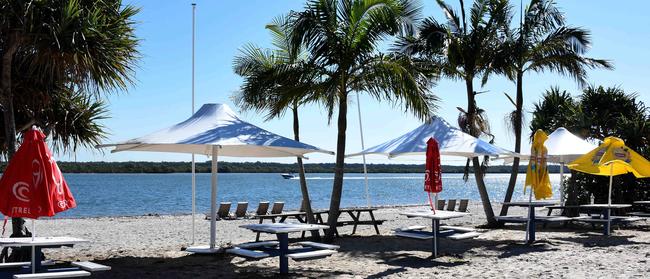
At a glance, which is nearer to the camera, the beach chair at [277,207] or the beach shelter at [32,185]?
the beach shelter at [32,185]

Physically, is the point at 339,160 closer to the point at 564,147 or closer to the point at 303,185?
the point at 303,185

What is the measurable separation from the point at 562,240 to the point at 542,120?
777 centimetres

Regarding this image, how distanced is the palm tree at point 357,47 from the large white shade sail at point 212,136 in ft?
7.24

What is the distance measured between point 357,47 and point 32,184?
7.13m

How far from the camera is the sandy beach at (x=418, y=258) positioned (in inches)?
361

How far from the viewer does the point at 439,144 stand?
12648 mm

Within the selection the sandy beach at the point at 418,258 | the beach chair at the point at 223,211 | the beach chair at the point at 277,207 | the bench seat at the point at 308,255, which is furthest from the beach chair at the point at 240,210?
the bench seat at the point at 308,255

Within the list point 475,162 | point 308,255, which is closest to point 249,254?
point 308,255

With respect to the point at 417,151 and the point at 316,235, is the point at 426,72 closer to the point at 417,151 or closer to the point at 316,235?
the point at 417,151

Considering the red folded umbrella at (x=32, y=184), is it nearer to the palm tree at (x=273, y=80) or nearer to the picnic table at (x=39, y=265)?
the picnic table at (x=39, y=265)

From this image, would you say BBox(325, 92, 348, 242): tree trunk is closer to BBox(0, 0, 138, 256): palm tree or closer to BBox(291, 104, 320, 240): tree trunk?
BBox(291, 104, 320, 240): tree trunk

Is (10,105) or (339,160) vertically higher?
(10,105)

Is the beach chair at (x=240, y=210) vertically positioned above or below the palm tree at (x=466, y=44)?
below

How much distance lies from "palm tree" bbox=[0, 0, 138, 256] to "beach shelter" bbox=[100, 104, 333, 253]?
1.08m
